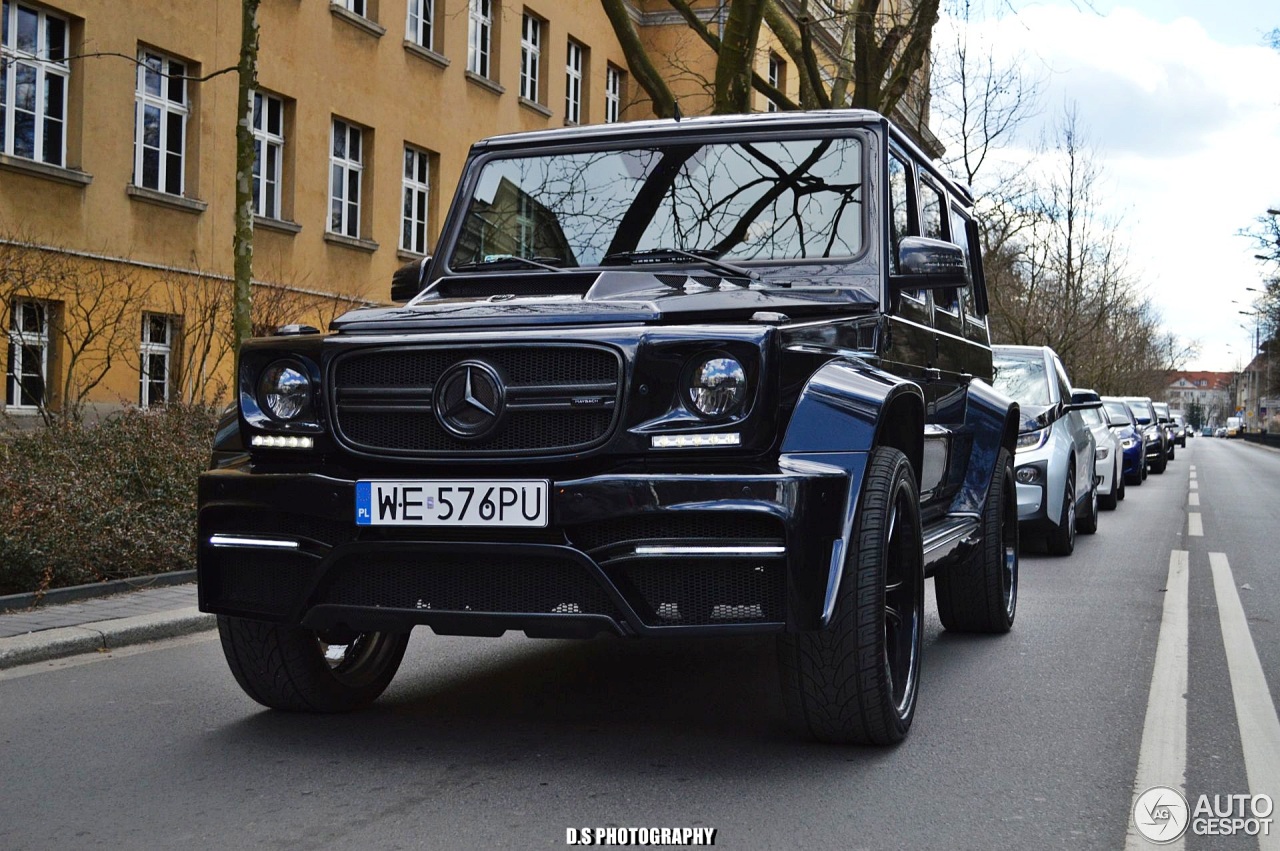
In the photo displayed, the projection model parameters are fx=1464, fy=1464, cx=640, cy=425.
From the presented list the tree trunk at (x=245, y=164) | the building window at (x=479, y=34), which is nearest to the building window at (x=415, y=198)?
the building window at (x=479, y=34)

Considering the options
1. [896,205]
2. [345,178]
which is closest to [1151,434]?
[345,178]

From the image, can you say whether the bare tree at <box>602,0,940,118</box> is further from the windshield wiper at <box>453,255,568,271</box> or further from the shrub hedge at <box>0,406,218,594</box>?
the windshield wiper at <box>453,255,568,271</box>

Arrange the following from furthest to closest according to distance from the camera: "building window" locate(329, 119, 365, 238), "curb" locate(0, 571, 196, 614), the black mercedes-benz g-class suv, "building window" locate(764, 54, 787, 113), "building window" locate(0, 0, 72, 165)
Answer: "building window" locate(764, 54, 787, 113), "building window" locate(329, 119, 365, 238), "building window" locate(0, 0, 72, 165), "curb" locate(0, 571, 196, 614), the black mercedes-benz g-class suv

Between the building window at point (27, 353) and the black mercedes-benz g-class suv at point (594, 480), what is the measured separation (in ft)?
33.0

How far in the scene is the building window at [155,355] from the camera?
707 inches

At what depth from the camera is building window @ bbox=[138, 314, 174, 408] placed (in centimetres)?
1795

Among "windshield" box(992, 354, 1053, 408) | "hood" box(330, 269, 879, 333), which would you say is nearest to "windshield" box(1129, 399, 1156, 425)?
"windshield" box(992, 354, 1053, 408)

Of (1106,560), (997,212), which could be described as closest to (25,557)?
(1106,560)

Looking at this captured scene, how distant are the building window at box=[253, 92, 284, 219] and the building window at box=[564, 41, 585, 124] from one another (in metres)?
9.65

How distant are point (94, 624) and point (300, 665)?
242 cm

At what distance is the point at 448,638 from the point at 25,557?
222 cm

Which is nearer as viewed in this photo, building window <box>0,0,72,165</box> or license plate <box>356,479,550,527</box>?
license plate <box>356,479,550,527</box>

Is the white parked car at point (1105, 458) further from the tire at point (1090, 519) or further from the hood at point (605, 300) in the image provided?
the hood at point (605, 300)

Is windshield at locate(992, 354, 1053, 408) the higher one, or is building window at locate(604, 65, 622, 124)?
building window at locate(604, 65, 622, 124)
